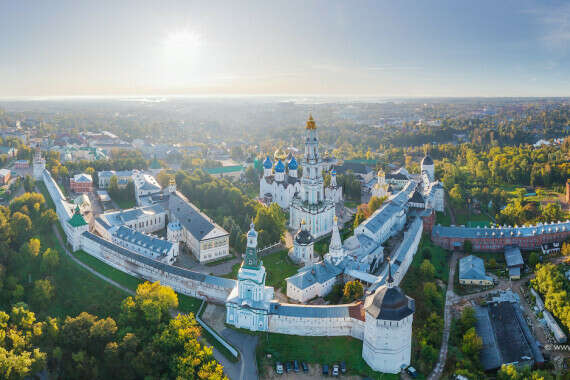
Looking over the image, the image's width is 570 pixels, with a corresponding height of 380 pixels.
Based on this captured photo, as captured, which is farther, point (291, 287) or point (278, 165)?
point (278, 165)

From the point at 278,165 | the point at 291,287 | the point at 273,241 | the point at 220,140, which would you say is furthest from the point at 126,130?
the point at 291,287

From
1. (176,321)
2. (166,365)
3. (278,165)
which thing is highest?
(278,165)

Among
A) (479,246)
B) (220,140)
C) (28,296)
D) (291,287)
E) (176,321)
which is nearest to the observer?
(176,321)

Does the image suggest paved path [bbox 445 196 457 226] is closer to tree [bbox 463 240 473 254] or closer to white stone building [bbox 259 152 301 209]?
tree [bbox 463 240 473 254]

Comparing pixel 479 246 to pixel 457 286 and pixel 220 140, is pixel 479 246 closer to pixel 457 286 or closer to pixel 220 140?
pixel 457 286

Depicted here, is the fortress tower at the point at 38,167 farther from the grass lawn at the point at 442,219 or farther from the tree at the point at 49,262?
the grass lawn at the point at 442,219

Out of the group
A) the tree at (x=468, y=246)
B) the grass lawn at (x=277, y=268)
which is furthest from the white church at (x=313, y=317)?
the tree at (x=468, y=246)
